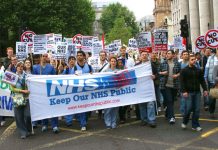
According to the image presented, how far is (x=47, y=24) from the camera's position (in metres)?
42.1

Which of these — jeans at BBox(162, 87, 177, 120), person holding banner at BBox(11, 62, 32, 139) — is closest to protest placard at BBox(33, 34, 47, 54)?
person holding banner at BBox(11, 62, 32, 139)

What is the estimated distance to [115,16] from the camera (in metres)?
103

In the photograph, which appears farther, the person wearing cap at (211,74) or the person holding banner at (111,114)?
the person wearing cap at (211,74)

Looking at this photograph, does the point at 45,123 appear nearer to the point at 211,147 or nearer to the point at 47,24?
the point at 211,147

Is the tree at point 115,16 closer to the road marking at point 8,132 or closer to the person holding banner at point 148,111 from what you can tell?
the road marking at point 8,132

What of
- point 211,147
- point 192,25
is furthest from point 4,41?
point 211,147

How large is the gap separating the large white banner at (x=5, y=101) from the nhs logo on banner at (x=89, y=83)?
6.36 feet

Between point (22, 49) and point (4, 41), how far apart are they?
102ft

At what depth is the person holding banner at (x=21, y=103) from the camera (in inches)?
392

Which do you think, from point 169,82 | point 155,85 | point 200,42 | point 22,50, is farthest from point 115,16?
point 169,82

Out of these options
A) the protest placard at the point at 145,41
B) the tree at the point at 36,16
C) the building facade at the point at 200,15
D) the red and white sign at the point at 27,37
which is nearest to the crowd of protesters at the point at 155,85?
the protest placard at the point at 145,41

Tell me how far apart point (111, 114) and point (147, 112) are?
890 mm

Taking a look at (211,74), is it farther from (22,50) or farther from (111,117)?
(22,50)

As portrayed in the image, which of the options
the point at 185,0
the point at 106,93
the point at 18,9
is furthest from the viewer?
the point at 185,0
